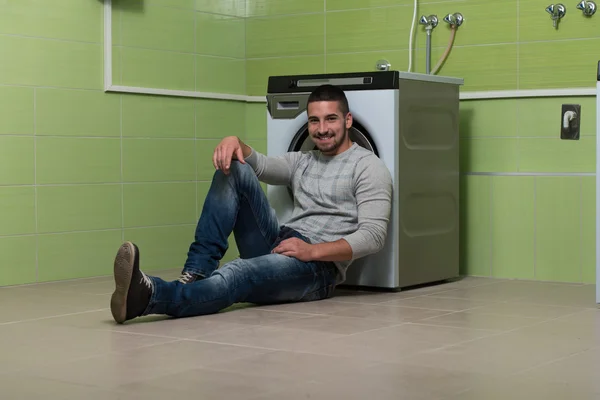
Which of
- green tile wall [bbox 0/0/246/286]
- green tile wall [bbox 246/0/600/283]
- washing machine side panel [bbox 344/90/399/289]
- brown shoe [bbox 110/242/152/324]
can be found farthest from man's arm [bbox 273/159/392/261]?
green tile wall [bbox 0/0/246/286]

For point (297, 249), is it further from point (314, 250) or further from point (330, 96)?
point (330, 96)

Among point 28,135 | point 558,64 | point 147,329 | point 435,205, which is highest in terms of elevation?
point 558,64

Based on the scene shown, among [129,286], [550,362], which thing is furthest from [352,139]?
[550,362]

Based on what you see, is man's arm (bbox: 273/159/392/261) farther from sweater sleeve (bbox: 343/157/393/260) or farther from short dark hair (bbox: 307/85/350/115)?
short dark hair (bbox: 307/85/350/115)

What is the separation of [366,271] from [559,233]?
89cm

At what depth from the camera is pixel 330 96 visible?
3.53 m

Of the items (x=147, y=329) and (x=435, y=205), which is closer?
(x=147, y=329)

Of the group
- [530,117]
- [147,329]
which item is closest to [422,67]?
[530,117]

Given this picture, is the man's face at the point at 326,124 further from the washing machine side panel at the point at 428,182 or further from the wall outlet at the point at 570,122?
the wall outlet at the point at 570,122

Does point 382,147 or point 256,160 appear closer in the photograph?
point 256,160

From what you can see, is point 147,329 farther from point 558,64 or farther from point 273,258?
point 558,64

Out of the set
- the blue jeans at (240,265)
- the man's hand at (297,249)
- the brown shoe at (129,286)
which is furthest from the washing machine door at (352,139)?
the brown shoe at (129,286)

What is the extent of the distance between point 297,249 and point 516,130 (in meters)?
1.40

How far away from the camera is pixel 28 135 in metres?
3.94
